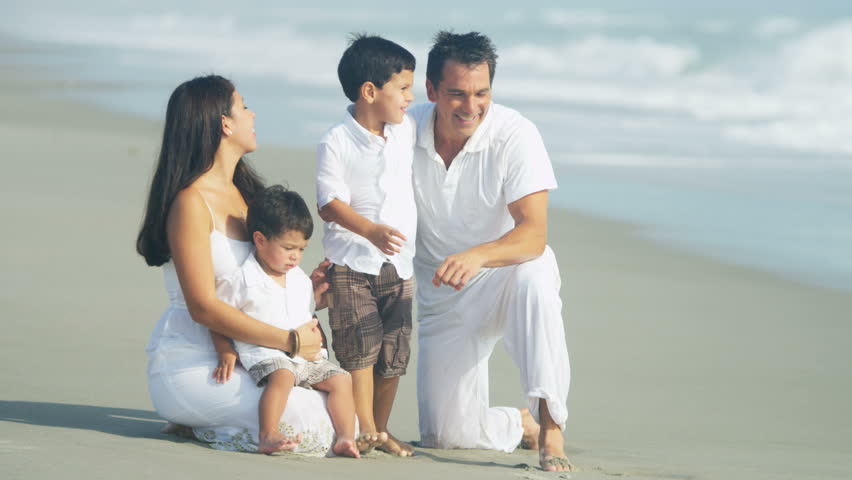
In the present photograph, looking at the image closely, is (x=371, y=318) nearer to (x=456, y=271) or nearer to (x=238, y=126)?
(x=456, y=271)

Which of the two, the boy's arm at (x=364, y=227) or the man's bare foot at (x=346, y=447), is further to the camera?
the boy's arm at (x=364, y=227)

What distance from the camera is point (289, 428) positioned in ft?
12.7

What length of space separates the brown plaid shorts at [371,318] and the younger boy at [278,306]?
20 centimetres

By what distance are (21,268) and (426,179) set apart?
10.8ft

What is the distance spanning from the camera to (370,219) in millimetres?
4340

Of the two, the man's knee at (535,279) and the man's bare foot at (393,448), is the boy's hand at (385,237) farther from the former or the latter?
the man's bare foot at (393,448)

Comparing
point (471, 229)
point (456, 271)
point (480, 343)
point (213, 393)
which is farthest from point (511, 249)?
point (213, 393)

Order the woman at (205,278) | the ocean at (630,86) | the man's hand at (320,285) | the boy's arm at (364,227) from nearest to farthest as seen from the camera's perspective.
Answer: the woman at (205,278)
the boy's arm at (364,227)
the man's hand at (320,285)
the ocean at (630,86)

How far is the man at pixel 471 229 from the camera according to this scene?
4445 millimetres

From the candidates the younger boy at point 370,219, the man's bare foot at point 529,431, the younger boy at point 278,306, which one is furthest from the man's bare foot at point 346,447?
the man's bare foot at point 529,431

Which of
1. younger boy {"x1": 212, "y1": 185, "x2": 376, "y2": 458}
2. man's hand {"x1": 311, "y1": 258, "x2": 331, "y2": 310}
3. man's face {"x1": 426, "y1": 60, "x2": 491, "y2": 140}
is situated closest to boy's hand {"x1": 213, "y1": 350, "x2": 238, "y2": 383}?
younger boy {"x1": 212, "y1": 185, "x2": 376, "y2": 458}

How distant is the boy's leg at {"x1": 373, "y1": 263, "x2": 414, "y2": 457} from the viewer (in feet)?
A: 14.2

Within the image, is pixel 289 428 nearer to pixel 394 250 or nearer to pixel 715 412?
pixel 394 250

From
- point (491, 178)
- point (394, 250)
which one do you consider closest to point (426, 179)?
point (491, 178)
